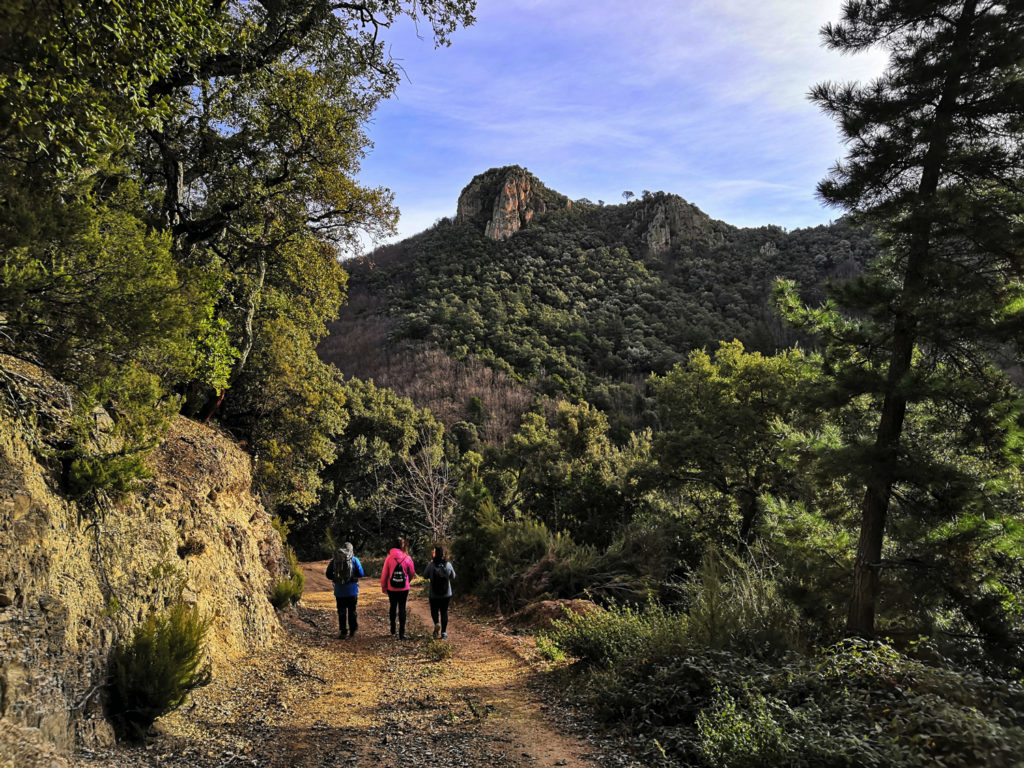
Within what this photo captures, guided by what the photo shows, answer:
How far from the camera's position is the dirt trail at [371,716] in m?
4.22

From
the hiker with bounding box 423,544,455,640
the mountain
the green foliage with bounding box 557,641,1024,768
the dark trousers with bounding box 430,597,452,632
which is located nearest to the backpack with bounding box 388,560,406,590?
the hiker with bounding box 423,544,455,640

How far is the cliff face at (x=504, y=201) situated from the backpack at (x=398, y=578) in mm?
65709

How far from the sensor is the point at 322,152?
897 cm

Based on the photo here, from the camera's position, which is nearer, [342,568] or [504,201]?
[342,568]

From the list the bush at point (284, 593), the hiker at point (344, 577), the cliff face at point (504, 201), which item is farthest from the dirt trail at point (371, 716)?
the cliff face at point (504, 201)

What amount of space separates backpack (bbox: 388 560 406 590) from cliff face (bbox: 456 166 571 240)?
65709 millimetres

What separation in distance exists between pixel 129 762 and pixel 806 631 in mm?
6423

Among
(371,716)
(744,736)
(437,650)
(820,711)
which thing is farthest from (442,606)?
(820,711)

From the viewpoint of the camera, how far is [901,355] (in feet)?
18.7

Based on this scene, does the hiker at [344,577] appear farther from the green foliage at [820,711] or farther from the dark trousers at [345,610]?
the green foliage at [820,711]

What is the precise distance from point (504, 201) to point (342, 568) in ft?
240

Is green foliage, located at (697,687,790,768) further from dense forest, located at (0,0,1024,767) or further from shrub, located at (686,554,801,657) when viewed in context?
shrub, located at (686,554,801,657)

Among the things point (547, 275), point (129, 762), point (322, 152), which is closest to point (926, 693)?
point (129, 762)

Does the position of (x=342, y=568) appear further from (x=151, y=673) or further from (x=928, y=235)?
(x=928, y=235)
